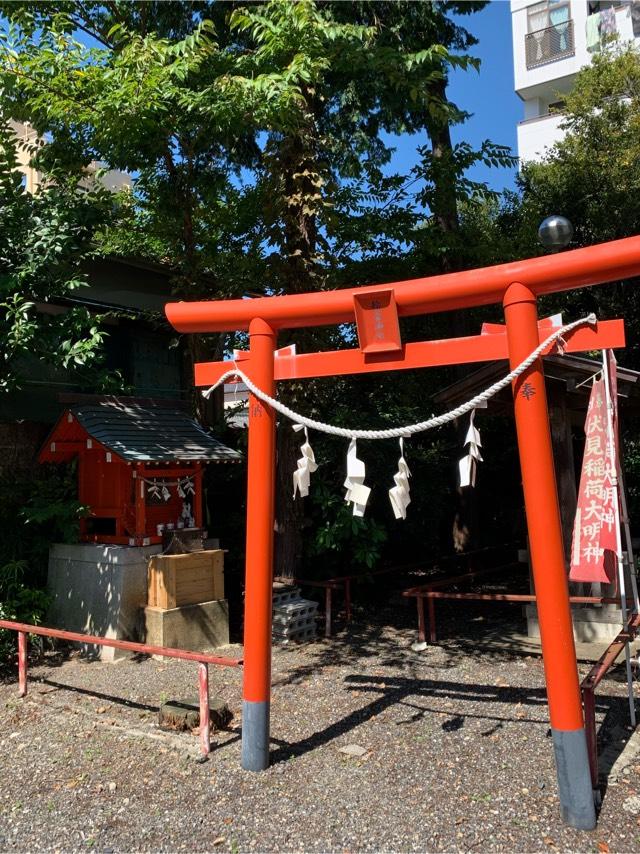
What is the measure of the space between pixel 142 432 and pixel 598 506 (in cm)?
592

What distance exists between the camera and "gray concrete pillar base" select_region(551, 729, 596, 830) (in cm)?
402

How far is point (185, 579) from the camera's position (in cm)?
827

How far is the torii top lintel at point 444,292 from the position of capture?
4242mm

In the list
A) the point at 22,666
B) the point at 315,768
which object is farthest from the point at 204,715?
the point at 22,666

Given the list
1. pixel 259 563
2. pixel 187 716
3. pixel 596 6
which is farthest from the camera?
pixel 596 6

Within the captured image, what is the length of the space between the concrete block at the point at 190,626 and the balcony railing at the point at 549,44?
24.7 m

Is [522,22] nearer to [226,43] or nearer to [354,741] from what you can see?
[226,43]

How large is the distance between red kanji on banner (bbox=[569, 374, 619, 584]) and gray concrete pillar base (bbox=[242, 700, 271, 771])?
2.46 m

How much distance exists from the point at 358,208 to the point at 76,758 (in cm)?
951

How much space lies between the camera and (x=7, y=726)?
6.02 m

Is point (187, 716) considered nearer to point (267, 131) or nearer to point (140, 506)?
point (140, 506)

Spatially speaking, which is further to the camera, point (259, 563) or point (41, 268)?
point (41, 268)

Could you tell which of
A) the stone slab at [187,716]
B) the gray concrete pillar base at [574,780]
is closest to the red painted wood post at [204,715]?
the stone slab at [187,716]

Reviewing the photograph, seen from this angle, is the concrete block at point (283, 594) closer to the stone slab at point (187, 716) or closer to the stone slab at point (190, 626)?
the stone slab at point (190, 626)
